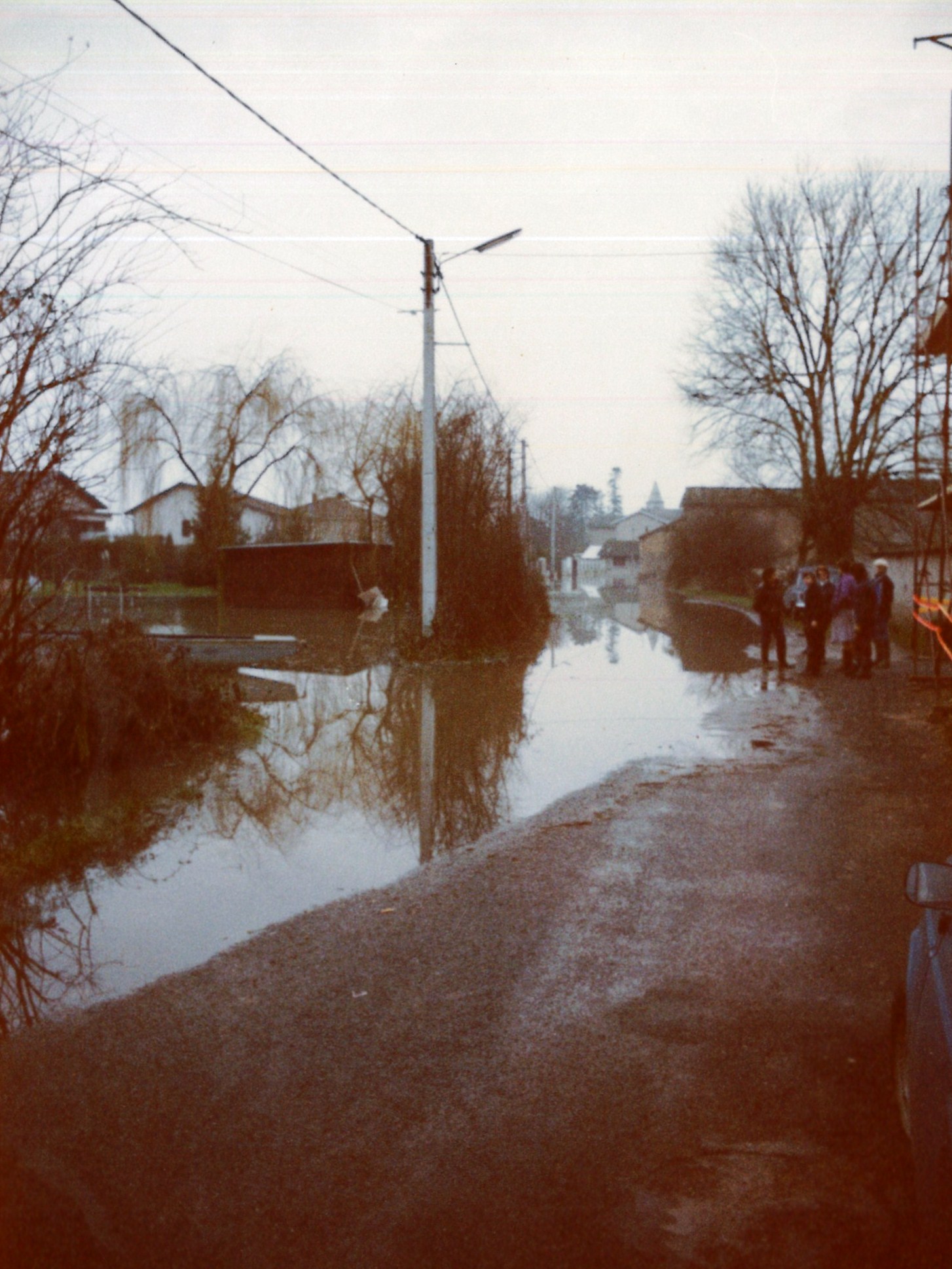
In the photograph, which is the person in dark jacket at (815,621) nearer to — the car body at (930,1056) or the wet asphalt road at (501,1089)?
the wet asphalt road at (501,1089)

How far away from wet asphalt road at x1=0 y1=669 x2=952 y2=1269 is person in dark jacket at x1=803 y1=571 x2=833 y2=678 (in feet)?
36.6

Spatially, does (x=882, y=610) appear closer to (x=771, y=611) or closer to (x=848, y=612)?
(x=848, y=612)

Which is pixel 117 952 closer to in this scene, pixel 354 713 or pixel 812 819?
pixel 812 819

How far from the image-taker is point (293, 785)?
923 centimetres

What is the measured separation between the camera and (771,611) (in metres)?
18.6

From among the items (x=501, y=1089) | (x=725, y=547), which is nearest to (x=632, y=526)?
(x=725, y=547)

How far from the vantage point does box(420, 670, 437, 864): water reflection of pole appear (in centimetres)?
750

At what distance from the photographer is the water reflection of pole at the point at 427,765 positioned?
7.50 metres

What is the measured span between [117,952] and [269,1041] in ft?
4.58

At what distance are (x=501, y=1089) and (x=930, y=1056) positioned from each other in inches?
62.1

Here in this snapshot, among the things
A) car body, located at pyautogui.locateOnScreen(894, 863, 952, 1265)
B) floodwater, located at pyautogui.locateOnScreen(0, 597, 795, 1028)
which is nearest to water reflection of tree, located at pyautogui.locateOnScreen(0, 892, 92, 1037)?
floodwater, located at pyautogui.locateOnScreen(0, 597, 795, 1028)

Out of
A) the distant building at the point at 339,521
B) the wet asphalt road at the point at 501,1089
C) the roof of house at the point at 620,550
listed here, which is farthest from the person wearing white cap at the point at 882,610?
the roof of house at the point at 620,550

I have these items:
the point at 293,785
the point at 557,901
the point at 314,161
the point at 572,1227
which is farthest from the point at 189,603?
the point at 572,1227

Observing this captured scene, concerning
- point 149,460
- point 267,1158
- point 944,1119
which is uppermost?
point 149,460
